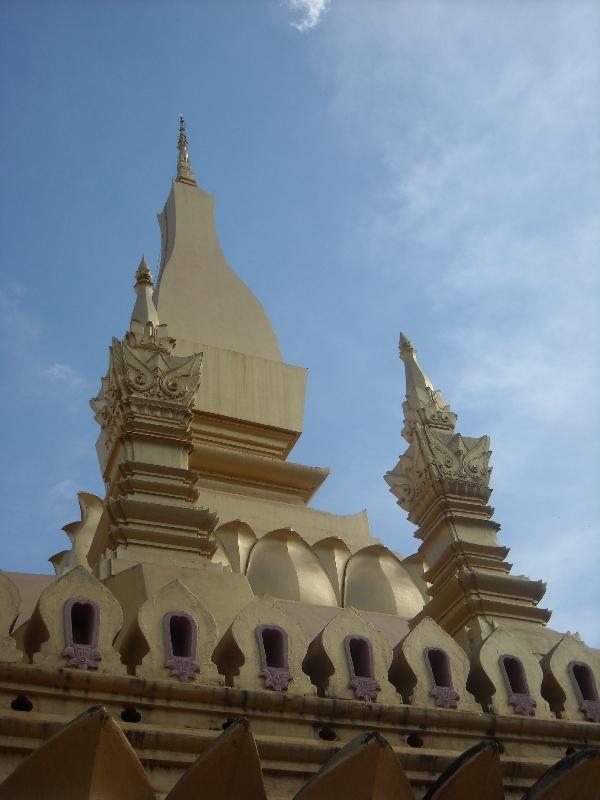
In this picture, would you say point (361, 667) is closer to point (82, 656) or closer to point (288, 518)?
point (82, 656)

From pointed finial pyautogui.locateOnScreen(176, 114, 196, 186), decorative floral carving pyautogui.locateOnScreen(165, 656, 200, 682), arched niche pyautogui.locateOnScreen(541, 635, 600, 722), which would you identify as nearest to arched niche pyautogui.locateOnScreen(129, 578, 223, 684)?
decorative floral carving pyautogui.locateOnScreen(165, 656, 200, 682)

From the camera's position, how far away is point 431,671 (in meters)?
8.84

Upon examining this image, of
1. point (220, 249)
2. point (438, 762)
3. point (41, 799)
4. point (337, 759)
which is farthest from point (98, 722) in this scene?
point (220, 249)

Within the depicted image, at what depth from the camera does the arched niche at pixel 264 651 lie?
320 inches

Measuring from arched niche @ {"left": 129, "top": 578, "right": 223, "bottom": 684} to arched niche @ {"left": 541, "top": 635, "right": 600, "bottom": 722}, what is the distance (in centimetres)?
296

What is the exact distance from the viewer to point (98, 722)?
21.5ft

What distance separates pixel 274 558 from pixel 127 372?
309cm

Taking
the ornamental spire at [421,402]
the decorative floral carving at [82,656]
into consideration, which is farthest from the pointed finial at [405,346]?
the decorative floral carving at [82,656]

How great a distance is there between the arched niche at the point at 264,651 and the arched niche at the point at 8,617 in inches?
60.9

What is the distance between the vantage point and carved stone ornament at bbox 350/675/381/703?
8.34 m

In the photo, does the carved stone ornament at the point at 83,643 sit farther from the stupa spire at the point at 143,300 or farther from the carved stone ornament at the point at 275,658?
the stupa spire at the point at 143,300

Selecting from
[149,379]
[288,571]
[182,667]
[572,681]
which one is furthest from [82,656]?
[288,571]

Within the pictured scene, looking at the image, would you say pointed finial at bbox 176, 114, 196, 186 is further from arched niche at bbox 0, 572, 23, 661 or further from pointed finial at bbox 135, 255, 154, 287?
arched niche at bbox 0, 572, 23, 661

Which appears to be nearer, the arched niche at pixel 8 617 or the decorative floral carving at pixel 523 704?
the arched niche at pixel 8 617
